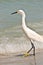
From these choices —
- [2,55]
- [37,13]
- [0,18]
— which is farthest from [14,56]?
[37,13]

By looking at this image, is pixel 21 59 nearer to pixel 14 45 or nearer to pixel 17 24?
pixel 14 45

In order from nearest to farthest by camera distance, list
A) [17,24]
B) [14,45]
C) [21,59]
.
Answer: [21,59], [14,45], [17,24]

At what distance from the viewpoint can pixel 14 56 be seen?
8164 mm

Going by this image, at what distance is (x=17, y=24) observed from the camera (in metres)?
11.6

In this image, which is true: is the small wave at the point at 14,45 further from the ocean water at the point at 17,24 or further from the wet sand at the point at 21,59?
the wet sand at the point at 21,59

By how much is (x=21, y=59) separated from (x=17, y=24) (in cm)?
390

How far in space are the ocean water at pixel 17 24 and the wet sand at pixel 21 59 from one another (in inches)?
26.6

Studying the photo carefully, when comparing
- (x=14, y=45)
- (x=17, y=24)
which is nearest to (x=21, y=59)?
(x=14, y=45)

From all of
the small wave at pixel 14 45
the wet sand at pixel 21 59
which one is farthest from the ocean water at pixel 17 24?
the wet sand at pixel 21 59

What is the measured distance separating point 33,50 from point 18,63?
1.14 m

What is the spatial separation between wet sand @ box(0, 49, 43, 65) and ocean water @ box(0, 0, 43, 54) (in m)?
0.68

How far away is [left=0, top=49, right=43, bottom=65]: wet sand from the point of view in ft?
24.4

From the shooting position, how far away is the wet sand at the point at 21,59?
744cm

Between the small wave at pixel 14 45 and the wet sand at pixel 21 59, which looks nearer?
the wet sand at pixel 21 59
